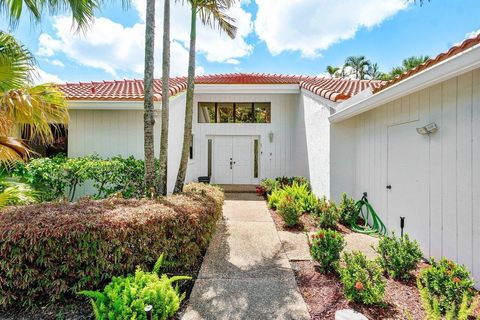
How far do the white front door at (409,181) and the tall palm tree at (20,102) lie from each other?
6.37 meters

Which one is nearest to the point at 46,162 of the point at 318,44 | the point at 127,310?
the point at 127,310

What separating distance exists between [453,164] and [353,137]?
10.7 ft

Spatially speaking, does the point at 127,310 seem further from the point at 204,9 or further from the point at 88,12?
the point at 204,9

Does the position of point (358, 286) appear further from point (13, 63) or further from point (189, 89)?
point (13, 63)

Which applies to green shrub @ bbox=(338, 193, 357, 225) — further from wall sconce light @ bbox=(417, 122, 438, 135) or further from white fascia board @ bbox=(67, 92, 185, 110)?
white fascia board @ bbox=(67, 92, 185, 110)

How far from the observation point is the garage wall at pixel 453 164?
319 cm

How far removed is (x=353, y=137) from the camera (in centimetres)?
673

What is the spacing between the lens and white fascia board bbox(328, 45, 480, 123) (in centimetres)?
270

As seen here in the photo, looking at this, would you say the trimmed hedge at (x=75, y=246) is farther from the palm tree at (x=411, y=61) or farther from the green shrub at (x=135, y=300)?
the palm tree at (x=411, y=61)

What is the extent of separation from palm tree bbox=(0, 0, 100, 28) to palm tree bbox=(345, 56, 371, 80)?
1164 inches

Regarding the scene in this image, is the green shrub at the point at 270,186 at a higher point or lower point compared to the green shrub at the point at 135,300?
higher

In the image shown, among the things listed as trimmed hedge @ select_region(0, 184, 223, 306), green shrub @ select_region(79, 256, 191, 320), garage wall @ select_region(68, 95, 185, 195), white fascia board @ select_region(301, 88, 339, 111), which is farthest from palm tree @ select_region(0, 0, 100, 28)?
white fascia board @ select_region(301, 88, 339, 111)

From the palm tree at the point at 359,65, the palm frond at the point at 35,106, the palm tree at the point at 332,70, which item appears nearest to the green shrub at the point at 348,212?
the palm frond at the point at 35,106

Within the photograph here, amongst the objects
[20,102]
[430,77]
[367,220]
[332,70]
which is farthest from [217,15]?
[332,70]
